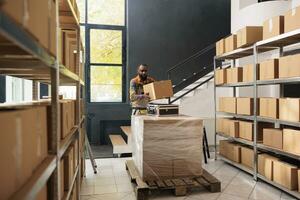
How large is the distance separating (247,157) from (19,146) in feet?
12.4

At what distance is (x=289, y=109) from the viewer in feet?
10.5

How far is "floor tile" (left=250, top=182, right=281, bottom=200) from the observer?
322 cm

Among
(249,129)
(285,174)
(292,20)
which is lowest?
(285,174)

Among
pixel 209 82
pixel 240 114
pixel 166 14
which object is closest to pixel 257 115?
pixel 240 114

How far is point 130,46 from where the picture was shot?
24.6 ft

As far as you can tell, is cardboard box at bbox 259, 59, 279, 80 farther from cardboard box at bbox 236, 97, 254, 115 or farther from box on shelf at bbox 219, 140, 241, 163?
box on shelf at bbox 219, 140, 241, 163

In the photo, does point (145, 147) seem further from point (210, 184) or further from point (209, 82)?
point (209, 82)

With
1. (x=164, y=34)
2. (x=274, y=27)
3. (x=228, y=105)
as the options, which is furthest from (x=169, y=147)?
(x=164, y=34)

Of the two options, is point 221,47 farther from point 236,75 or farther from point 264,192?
point 264,192

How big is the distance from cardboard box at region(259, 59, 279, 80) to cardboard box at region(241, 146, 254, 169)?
1122 mm

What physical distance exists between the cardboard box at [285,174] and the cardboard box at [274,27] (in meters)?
1.64

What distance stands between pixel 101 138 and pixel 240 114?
403 centimetres

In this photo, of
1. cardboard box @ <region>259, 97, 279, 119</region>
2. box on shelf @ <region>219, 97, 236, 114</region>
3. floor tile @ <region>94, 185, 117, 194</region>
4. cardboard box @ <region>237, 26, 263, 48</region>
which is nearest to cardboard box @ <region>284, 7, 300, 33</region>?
cardboard box @ <region>237, 26, 263, 48</region>

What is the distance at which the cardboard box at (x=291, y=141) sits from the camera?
3064 mm
